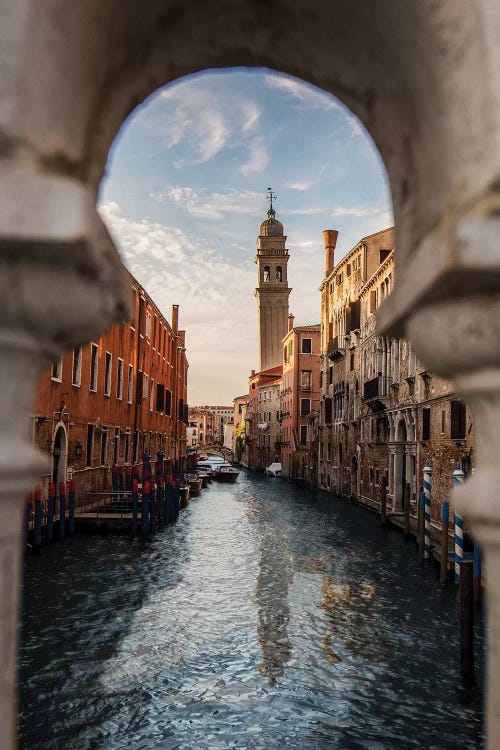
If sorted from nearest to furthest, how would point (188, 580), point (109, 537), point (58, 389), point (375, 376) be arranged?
point (188, 580) < point (58, 389) < point (109, 537) < point (375, 376)

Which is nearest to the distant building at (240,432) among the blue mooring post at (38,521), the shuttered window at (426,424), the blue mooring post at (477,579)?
the shuttered window at (426,424)

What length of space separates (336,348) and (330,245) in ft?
24.1

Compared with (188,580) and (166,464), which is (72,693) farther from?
(166,464)

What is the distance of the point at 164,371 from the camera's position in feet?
97.7

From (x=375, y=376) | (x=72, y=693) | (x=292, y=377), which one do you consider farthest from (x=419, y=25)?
(x=292, y=377)

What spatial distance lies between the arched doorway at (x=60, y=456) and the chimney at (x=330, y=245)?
21.5 meters

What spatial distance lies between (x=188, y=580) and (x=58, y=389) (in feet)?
17.5

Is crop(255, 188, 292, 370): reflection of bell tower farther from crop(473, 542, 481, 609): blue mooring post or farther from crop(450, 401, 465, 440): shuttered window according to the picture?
crop(473, 542, 481, 609): blue mooring post

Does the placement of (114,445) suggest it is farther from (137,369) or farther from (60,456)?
(60,456)

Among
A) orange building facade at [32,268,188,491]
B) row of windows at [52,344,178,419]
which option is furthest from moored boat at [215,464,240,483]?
row of windows at [52,344,178,419]

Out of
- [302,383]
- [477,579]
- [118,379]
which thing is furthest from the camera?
[302,383]

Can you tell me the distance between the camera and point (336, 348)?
28.6 meters

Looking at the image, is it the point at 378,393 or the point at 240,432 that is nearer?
the point at 378,393

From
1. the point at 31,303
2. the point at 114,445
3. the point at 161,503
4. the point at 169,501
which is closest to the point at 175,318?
the point at 114,445
